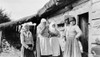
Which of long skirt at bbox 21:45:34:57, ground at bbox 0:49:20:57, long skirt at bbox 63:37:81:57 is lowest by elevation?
ground at bbox 0:49:20:57

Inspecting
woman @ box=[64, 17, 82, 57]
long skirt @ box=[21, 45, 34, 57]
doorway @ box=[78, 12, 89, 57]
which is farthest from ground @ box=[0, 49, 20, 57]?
woman @ box=[64, 17, 82, 57]

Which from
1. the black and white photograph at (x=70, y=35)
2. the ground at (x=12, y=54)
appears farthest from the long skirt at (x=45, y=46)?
the ground at (x=12, y=54)

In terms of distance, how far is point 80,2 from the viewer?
6793mm

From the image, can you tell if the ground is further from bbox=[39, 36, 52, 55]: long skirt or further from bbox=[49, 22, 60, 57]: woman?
bbox=[49, 22, 60, 57]: woman

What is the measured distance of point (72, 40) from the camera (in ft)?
17.4

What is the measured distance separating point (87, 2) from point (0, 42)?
1498 cm

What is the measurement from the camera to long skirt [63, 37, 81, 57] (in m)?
5.20

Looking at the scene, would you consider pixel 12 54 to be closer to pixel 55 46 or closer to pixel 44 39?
pixel 44 39

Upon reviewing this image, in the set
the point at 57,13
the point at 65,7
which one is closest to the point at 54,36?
the point at 65,7

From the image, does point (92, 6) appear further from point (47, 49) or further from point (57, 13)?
point (57, 13)

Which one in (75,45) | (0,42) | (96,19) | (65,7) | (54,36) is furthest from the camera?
(0,42)

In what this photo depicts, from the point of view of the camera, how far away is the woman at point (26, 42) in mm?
7473

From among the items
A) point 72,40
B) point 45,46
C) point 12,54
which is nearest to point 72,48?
point 72,40

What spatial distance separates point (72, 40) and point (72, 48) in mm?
174
